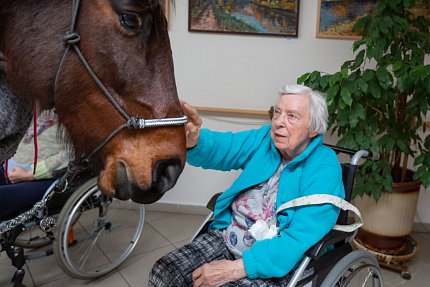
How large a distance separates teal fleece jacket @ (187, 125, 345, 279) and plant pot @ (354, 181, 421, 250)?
925 mm

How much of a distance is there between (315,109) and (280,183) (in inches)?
11.1

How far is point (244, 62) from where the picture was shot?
2377 millimetres

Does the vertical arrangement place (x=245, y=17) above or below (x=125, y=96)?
above

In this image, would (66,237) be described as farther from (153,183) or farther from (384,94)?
(384,94)

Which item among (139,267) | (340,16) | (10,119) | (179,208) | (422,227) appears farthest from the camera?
(179,208)

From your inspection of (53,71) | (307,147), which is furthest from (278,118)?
(53,71)

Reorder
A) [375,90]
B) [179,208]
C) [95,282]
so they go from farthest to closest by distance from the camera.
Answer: [179,208], [95,282], [375,90]

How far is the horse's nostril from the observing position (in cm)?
77

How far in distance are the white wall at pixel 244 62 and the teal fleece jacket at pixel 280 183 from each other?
1009mm

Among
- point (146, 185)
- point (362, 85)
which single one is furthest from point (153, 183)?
point (362, 85)

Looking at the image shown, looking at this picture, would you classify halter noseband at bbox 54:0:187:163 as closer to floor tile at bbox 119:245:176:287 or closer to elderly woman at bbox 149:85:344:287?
elderly woman at bbox 149:85:344:287

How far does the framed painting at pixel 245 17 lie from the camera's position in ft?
7.44

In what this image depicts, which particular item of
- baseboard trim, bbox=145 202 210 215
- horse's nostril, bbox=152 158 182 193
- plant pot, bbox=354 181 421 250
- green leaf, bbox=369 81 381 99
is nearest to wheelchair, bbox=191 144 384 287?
green leaf, bbox=369 81 381 99

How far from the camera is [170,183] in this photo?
0.78 metres
